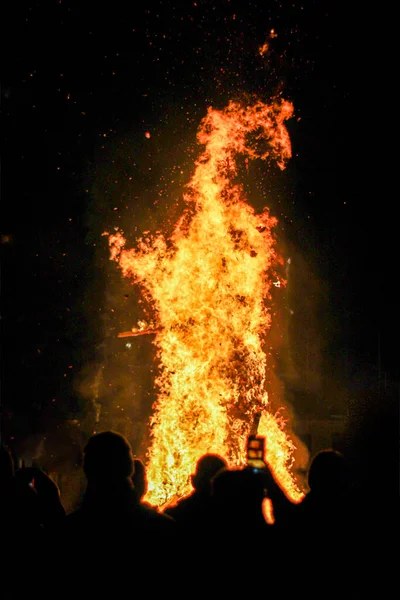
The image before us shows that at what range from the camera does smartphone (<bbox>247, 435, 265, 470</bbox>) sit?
3037 mm

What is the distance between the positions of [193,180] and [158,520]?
1015 centimetres

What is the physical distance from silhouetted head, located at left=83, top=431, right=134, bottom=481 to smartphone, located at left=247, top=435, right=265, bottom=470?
3.03ft

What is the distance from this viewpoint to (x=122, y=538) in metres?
2.20

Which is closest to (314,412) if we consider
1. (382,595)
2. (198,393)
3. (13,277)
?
(198,393)

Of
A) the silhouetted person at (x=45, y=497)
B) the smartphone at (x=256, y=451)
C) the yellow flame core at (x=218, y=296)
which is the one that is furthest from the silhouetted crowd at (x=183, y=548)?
the yellow flame core at (x=218, y=296)

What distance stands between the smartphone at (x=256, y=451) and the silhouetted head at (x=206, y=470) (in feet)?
0.87

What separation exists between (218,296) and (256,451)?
7.71 meters

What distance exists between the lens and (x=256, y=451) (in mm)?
3176

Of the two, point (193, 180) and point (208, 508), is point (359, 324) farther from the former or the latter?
point (208, 508)

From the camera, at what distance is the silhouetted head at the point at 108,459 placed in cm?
232

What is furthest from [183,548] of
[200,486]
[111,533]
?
[200,486]

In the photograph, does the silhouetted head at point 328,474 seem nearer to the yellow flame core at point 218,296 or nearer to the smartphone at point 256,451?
the smartphone at point 256,451

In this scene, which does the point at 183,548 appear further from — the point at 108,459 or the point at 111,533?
the point at 108,459

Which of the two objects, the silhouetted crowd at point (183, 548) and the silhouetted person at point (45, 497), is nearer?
the silhouetted crowd at point (183, 548)
